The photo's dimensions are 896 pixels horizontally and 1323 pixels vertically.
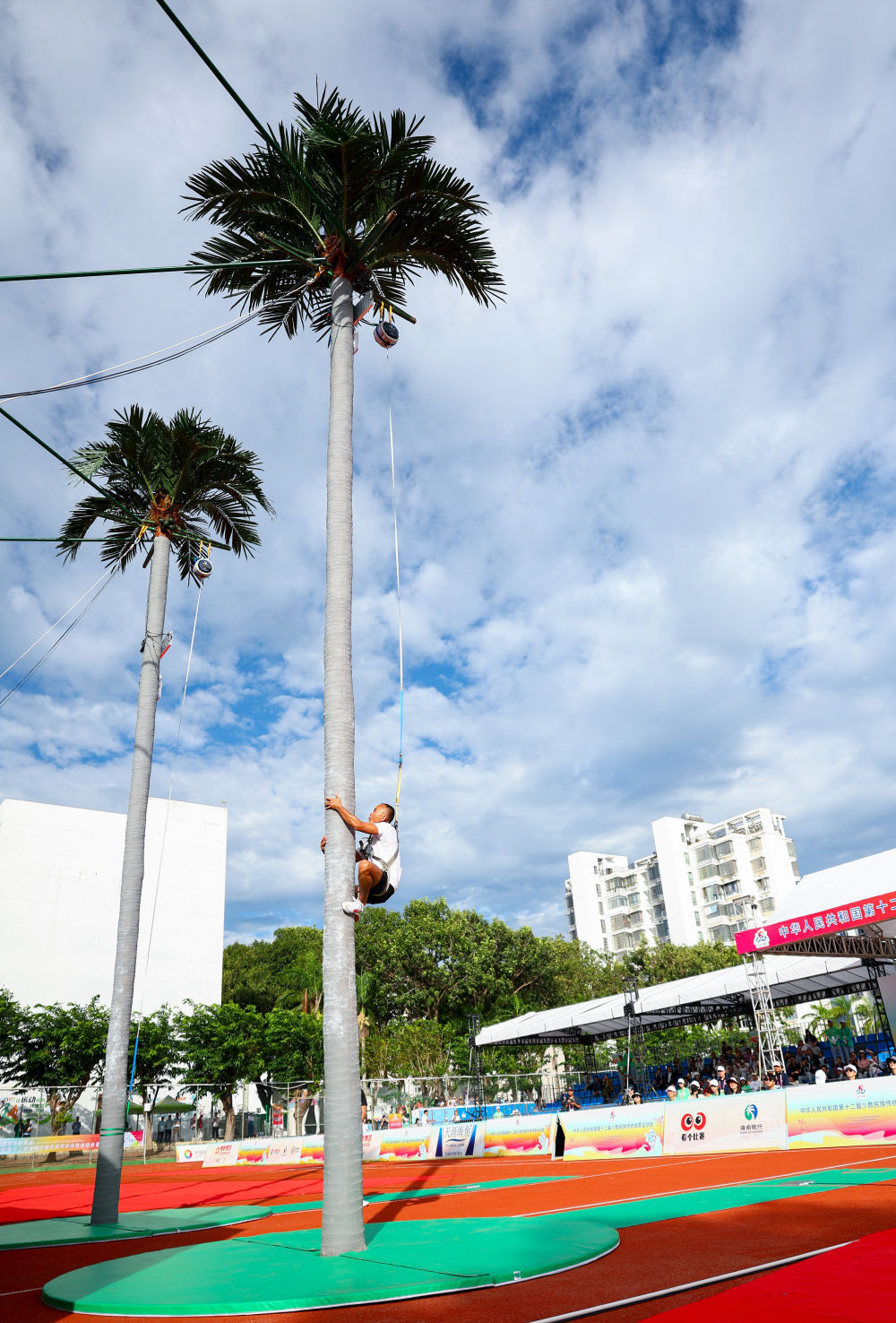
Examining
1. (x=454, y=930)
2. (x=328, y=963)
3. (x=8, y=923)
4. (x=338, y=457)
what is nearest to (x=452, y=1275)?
(x=328, y=963)

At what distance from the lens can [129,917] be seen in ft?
43.6

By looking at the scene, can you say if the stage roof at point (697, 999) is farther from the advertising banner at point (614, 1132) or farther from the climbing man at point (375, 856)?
Result: the climbing man at point (375, 856)

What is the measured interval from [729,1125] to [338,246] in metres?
16.9

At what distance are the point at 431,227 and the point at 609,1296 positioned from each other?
1052 centimetres

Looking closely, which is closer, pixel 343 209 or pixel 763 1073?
pixel 343 209

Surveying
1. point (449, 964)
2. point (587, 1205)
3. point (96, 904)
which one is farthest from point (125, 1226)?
point (96, 904)

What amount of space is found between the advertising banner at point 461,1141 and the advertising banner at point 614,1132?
378 cm

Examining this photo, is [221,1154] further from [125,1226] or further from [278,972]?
[278,972]

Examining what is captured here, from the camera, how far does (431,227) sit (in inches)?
412

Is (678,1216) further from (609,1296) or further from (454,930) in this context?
(454,930)

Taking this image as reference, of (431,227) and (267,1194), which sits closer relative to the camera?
(431,227)

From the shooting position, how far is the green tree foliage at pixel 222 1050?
37.2 m

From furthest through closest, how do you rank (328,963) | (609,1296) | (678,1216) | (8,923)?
(8,923)
(678,1216)
(328,963)
(609,1296)

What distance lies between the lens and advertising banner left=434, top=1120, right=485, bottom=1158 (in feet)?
76.4
